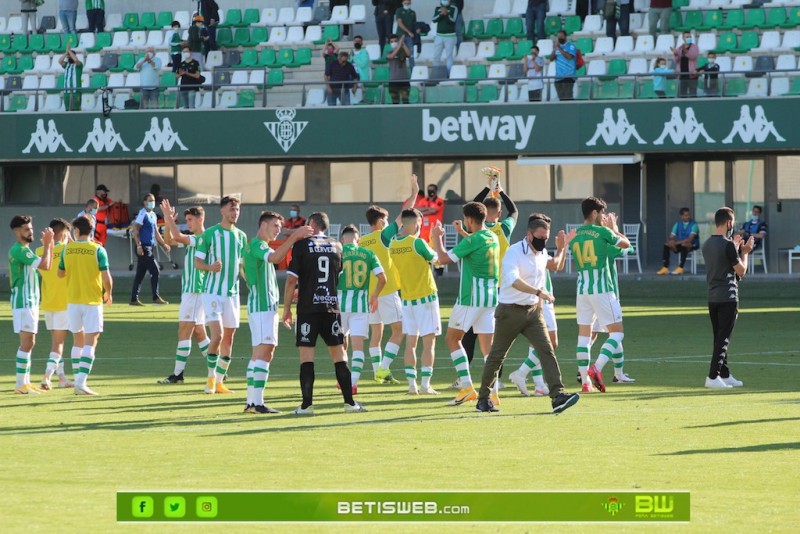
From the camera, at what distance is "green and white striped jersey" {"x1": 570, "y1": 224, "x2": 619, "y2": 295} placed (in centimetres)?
1576

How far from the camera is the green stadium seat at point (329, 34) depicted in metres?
40.0

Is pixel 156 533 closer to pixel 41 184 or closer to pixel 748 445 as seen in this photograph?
pixel 748 445

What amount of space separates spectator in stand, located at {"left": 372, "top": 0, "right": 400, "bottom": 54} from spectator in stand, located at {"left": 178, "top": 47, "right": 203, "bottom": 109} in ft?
16.3

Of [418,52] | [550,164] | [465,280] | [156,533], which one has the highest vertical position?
[418,52]

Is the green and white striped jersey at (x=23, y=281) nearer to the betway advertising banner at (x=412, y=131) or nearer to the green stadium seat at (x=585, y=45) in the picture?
the betway advertising banner at (x=412, y=131)

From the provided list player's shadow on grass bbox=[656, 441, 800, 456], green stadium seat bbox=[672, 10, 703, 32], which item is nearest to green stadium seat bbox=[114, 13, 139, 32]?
green stadium seat bbox=[672, 10, 703, 32]

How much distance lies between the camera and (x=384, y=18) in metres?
38.1

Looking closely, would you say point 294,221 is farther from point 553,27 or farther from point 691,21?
point 691,21

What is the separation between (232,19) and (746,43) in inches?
588

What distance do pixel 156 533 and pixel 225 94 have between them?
29156 millimetres

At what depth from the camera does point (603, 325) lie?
15.9 metres

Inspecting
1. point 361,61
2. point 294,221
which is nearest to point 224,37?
point 361,61

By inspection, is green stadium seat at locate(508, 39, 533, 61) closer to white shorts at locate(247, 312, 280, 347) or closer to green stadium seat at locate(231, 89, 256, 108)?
green stadium seat at locate(231, 89, 256, 108)

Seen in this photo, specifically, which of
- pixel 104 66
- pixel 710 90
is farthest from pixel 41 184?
pixel 710 90
